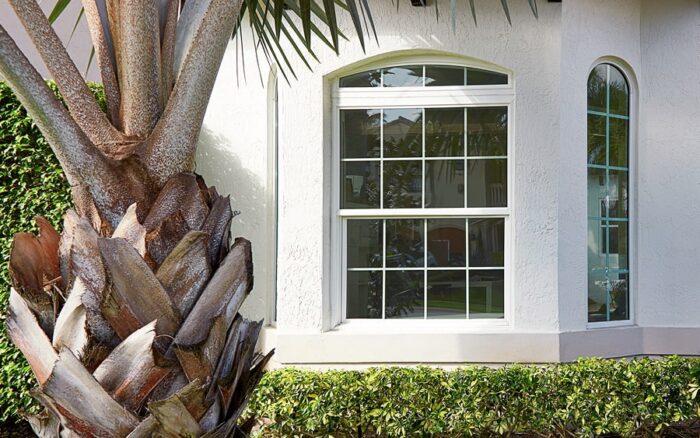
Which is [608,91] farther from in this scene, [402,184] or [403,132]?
[402,184]

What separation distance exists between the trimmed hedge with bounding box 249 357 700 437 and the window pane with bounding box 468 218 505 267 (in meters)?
1.20

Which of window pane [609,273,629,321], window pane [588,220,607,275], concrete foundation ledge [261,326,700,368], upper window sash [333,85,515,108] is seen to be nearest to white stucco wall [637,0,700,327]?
window pane [609,273,629,321]

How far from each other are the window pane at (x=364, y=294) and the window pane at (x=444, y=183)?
913mm

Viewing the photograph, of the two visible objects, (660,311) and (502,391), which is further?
(660,311)

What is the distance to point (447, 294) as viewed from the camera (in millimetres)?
6941

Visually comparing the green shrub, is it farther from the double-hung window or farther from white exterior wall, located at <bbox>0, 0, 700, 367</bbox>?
the double-hung window

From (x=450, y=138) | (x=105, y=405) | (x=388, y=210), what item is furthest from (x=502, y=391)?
(x=105, y=405)

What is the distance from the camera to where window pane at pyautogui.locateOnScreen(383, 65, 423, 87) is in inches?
276

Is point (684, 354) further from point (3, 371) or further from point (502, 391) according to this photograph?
point (3, 371)

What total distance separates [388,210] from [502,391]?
79.4 inches

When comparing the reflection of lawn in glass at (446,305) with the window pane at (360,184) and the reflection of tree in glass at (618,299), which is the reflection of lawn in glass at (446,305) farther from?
the reflection of tree in glass at (618,299)

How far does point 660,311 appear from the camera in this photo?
7.38 metres

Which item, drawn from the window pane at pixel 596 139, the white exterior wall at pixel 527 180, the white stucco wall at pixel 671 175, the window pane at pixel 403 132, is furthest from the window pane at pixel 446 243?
the white stucco wall at pixel 671 175

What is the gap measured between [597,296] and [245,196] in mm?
3777
